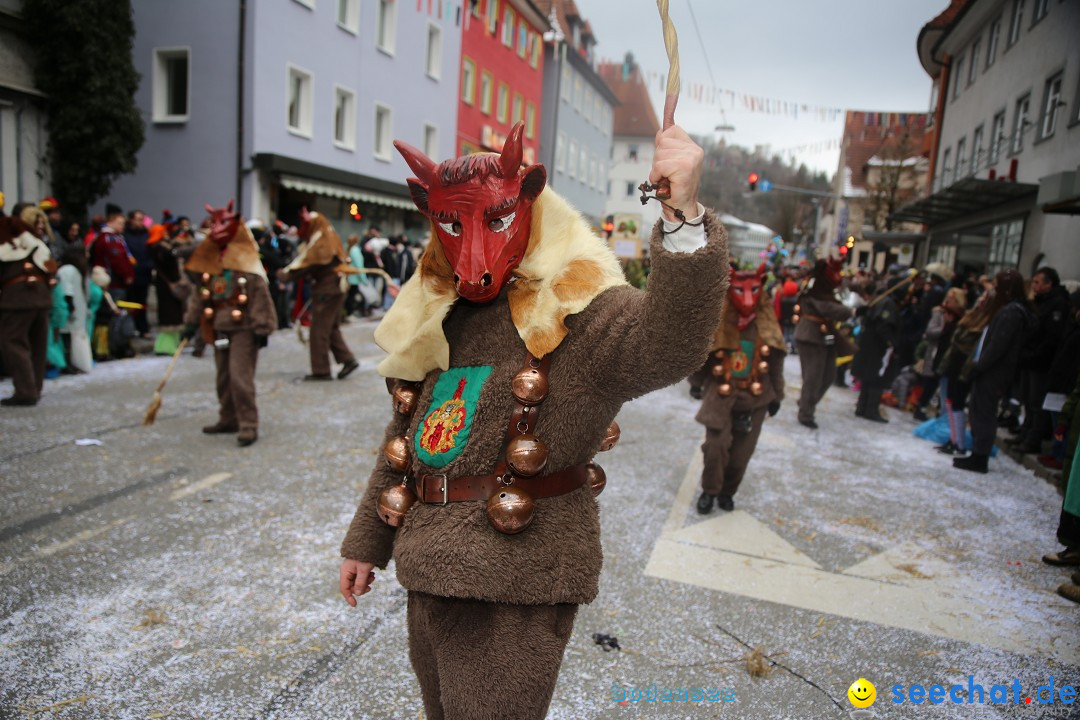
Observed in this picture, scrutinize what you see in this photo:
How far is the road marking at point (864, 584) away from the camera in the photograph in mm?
3746

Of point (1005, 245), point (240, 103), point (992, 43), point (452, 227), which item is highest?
point (992, 43)

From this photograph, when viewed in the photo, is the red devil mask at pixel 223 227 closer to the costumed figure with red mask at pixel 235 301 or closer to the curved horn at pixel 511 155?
the costumed figure with red mask at pixel 235 301

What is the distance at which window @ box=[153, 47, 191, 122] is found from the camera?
1695 centimetres

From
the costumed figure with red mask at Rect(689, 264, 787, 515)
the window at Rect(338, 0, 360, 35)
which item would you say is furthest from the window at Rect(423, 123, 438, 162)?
the costumed figure with red mask at Rect(689, 264, 787, 515)

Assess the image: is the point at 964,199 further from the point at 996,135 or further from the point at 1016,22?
the point at 1016,22

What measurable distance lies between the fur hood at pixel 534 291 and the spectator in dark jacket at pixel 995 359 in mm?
6204

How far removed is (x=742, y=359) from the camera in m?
5.25

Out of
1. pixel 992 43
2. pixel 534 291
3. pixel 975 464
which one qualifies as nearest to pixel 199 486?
pixel 534 291

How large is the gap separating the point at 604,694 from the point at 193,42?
18238 millimetres

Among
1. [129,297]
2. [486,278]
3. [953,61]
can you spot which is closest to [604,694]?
[486,278]

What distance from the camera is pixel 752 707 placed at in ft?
9.77

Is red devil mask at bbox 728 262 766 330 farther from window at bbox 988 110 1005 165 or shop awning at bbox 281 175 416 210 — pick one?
window at bbox 988 110 1005 165

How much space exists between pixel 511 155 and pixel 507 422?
67cm

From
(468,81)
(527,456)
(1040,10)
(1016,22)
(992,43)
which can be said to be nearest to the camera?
(527,456)
